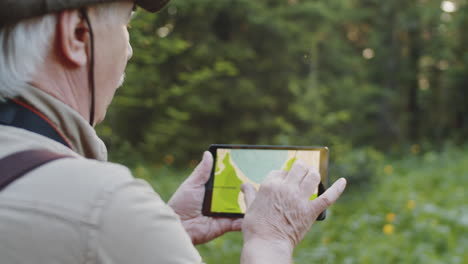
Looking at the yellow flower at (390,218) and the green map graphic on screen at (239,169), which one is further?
the yellow flower at (390,218)

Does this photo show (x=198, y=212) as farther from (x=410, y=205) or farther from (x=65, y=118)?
(x=410, y=205)

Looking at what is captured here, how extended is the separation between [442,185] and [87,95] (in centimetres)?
744

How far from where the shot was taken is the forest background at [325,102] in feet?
16.1

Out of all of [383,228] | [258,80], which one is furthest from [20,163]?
[258,80]

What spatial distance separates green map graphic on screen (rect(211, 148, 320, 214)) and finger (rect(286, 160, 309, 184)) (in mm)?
238

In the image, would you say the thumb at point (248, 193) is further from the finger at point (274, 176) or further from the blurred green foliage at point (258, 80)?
the blurred green foliage at point (258, 80)

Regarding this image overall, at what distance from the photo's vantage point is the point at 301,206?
4.64 ft

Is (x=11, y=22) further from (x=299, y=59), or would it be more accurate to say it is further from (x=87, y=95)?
(x=299, y=59)

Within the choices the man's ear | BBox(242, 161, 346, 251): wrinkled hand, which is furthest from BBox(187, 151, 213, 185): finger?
the man's ear

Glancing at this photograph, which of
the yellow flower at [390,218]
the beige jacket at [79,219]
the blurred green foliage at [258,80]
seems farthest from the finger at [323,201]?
the yellow flower at [390,218]

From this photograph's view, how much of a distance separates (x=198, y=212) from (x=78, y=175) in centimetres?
90

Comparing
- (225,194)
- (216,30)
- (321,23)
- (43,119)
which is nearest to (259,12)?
(216,30)

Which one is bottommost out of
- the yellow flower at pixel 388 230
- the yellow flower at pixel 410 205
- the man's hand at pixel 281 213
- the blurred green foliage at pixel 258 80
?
the yellow flower at pixel 388 230

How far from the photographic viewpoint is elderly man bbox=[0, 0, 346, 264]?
2.82 ft
